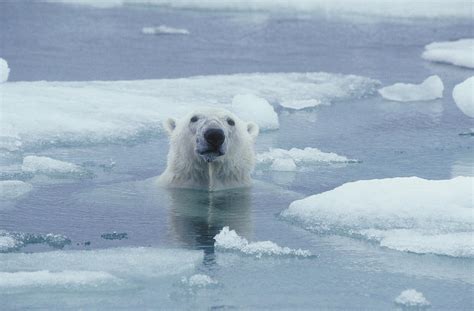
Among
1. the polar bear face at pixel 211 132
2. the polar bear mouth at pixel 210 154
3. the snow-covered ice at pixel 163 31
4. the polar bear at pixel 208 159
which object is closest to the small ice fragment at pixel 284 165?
the polar bear face at pixel 211 132

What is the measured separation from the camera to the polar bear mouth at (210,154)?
5.91 m

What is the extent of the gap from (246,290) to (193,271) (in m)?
0.32

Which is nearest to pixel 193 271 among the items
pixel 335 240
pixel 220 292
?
pixel 220 292

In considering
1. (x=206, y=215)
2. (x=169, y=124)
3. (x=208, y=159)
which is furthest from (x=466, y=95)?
(x=206, y=215)

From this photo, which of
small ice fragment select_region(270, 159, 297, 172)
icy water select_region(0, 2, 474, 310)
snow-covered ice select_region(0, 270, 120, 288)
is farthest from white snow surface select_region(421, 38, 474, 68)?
snow-covered ice select_region(0, 270, 120, 288)

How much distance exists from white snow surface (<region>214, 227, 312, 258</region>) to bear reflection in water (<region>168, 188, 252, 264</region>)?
7 cm

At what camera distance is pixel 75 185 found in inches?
253

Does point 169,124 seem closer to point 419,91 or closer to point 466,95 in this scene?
point 466,95

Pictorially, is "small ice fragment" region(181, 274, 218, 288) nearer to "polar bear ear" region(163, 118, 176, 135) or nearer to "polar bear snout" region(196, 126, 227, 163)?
"polar bear snout" region(196, 126, 227, 163)

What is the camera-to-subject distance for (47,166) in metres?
6.61

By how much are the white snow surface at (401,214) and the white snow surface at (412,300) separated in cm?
69

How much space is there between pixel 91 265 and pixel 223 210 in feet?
4.78

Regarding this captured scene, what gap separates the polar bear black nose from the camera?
5.81 metres

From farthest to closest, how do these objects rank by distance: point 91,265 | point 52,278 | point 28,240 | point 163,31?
1. point 163,31
2. point 28,240
3. point 91,265
4. point 52,278
